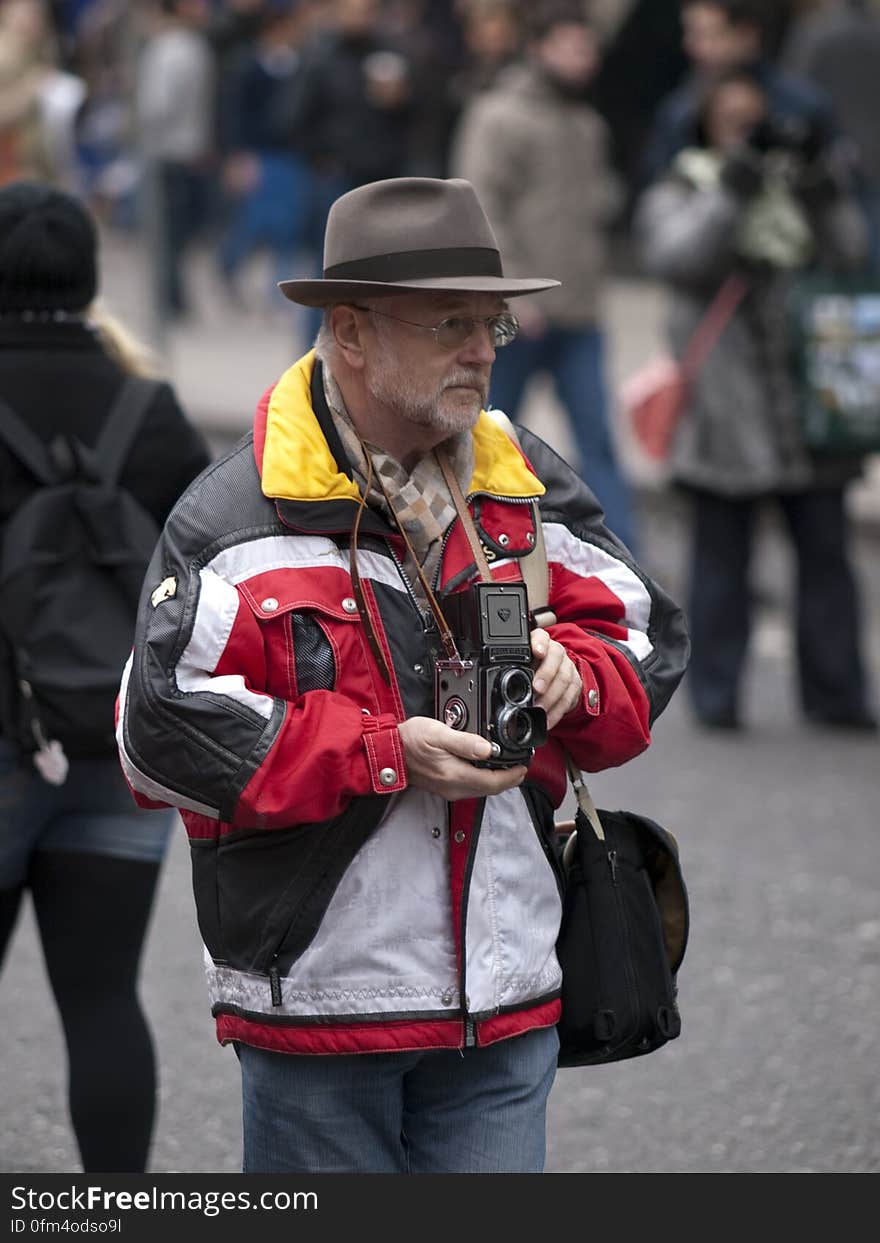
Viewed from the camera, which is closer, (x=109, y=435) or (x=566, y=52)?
(x=109, y=435)

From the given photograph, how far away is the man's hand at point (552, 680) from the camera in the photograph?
290cm

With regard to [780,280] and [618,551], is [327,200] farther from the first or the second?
[618,551]

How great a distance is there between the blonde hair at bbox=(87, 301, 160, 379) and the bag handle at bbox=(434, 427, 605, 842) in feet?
3.39

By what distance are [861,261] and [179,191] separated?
9216 millimetres

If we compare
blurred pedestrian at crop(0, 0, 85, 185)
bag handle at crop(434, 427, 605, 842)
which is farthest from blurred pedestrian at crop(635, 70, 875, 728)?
bag handle at crop(434, 427, 605, 842)

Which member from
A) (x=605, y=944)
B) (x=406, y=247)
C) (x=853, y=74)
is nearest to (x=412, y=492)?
(x=406, y=247)

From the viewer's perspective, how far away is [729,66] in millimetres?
7160

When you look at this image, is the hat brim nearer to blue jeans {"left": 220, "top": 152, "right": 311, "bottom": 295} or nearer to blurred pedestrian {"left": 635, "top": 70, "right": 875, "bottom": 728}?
blurred pedestrian {"left": 635, "top": 70, "right": 875, "bottom": 728}

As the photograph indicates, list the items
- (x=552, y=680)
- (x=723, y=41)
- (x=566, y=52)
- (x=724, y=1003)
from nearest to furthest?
1. (x=552, y=680)
2. (x=724, y=1003)
3. (x=723, y=41)
4. (x=566, y=52)

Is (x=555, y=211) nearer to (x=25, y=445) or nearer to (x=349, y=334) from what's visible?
(x=25, y=445)

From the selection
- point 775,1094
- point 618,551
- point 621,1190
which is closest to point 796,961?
point 775,1094

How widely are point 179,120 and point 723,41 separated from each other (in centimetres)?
900

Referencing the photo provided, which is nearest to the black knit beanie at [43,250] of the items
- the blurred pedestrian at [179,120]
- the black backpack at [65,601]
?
the black backpack at [65,601]

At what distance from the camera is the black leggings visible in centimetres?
377
